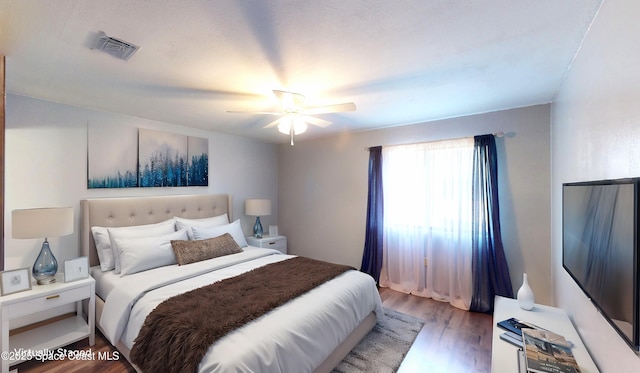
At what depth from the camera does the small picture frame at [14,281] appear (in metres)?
1.94

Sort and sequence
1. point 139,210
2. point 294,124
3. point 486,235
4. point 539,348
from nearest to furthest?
1. point 539,348
2. point 294,124
3. point 486,235
4. point 139,210

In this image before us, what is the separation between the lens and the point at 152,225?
2.98 meters

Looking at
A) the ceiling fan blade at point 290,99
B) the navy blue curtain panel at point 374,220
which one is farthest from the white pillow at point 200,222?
the navy blue curtain panel at point 374,220

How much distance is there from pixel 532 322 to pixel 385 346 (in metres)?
1.13

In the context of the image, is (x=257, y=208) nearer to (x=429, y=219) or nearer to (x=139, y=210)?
(x=139, y=210)

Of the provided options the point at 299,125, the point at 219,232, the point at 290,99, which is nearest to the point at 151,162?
the point at 219,232

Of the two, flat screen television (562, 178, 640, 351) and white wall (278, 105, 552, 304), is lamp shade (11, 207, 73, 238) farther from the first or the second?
flat screen television (562, 178, 640, 351)

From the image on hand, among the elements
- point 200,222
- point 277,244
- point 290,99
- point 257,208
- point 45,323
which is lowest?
point 45,323

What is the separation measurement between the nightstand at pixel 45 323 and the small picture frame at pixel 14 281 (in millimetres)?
45

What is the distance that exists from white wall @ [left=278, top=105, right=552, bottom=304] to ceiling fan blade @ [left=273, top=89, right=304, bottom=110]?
1868mm

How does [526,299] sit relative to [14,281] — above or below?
below

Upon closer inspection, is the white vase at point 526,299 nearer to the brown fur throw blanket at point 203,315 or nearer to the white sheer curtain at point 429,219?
the white sheer curtain at point 429,219

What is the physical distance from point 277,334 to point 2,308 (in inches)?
80.4

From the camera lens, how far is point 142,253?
249 cm
